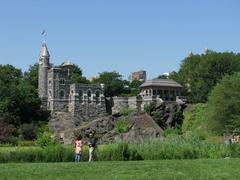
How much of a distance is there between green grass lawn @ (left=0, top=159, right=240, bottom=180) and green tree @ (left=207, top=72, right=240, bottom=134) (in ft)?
127

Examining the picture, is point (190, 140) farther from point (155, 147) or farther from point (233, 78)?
point (233, 78)

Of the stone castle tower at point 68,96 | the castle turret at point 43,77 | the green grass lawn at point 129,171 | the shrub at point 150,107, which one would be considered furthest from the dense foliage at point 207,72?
the green grass lawn at point 129,171

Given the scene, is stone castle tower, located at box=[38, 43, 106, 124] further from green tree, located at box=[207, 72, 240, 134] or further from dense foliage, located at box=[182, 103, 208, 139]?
green tree, located at box=[207, 72, 240, 134]

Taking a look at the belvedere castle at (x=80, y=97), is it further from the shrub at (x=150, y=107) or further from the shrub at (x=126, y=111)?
the shrub at (x=150, y=107)

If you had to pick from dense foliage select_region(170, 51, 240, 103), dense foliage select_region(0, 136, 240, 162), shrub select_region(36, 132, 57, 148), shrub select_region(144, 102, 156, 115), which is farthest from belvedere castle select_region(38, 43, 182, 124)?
dense foliage select_region(0, 136, 240, 162)

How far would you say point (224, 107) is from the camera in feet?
197

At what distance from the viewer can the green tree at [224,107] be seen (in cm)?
5907

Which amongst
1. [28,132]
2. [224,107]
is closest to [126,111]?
[28,132]


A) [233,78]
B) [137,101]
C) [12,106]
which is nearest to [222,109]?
[233,78]

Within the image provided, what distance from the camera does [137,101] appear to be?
282ft

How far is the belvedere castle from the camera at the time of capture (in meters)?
83.6

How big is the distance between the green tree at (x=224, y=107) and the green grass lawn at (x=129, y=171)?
38.6 metres

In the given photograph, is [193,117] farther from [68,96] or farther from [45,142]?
[45,142]

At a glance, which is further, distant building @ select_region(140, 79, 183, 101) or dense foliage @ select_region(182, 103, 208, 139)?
distant building @ select_region(140, 79, 183, 101)
